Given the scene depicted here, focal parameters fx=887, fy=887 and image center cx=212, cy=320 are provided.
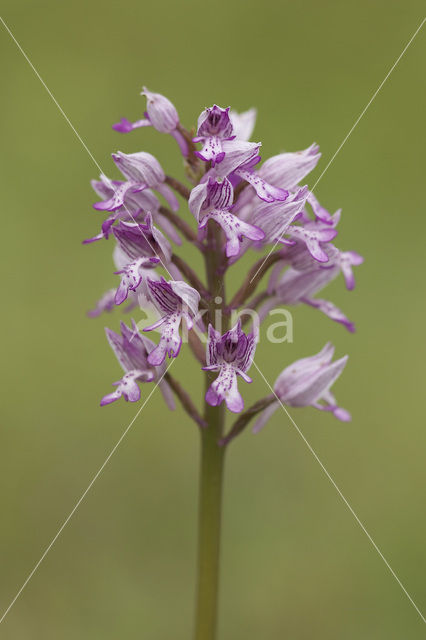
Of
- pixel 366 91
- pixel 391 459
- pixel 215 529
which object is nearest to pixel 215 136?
pixel 215 529

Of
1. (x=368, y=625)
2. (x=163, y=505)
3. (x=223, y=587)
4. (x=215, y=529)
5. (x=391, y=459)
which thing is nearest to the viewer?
(x=215, y=529)

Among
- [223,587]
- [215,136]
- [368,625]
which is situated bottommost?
[223,587]

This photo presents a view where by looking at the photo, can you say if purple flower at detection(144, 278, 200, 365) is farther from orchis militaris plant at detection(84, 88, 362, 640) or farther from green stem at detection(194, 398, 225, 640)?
green stem at detection(194, 398, 225, 640)

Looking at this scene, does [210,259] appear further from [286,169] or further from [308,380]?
[308,380]

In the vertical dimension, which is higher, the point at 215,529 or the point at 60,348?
the point at 215,529

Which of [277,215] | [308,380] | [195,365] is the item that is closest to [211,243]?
[277,215]

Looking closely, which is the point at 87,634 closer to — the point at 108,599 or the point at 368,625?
the point at 108,599

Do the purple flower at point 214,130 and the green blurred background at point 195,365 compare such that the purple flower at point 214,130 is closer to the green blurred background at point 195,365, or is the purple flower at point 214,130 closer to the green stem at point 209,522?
the green stem at point 209,522
